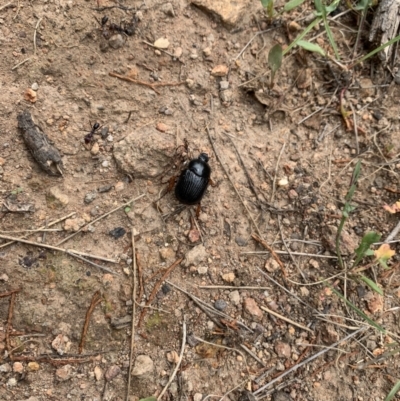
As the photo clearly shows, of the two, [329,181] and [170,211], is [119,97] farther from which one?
[329,181]

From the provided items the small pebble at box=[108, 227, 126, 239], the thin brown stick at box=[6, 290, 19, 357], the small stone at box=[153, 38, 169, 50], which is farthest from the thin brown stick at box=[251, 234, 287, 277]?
the thin brown stick at box=[6, 290, 19, 357]

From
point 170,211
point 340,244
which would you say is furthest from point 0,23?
point 340,244

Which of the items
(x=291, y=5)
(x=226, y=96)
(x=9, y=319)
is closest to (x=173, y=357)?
(x=9, y=319)

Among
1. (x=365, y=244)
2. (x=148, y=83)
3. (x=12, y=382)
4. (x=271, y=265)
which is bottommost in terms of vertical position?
(x=12, y=382)

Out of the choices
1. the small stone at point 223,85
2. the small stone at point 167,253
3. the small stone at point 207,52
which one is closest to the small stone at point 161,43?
the small stone at point 207,52

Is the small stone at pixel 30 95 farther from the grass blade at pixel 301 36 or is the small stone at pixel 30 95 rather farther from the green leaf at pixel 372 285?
the green leaf at pixel 372 285

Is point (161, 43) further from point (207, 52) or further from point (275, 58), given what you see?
point (275, 58)

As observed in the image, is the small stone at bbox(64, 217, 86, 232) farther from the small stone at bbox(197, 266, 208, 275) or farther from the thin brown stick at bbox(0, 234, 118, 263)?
the small stone at bbox(197, 266, 208, 275)
